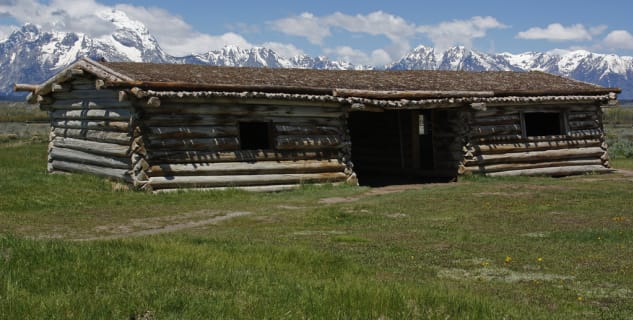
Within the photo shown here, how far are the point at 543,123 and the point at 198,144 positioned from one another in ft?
47.4

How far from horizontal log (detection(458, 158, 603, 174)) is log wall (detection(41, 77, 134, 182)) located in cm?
1110

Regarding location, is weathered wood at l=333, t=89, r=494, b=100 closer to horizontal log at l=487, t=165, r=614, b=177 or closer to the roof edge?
horizontal log at l=487, t=165, r=614, b=177

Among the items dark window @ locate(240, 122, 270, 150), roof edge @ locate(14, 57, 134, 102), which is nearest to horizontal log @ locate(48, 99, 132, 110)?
roof edge @ locate(14, 57, 134, 102)

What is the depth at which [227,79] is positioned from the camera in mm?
21406

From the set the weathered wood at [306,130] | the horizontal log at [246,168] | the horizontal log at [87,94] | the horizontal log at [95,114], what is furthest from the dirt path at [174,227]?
the horizontal log at [87,94]

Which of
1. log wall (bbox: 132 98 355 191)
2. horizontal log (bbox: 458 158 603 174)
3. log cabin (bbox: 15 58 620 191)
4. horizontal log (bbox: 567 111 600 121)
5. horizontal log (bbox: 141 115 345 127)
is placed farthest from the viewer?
horizontal log (bbox: 567 111 600 121)

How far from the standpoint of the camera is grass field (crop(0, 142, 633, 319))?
6508 millimetres

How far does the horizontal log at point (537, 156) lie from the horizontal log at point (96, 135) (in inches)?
441

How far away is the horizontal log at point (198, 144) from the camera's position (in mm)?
19547

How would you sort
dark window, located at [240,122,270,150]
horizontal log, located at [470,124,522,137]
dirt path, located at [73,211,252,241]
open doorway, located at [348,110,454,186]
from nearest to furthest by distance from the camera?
dirt path, located at [73,211,252,241]
dark window, located at [240,122,270,150]
horizontal log, located at [470,124,522,137]
open doorway, located at [348,110,454,186]

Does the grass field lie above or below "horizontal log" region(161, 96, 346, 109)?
below

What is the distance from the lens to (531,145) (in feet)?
85.7

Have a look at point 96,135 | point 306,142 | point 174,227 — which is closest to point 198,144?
point 96,135

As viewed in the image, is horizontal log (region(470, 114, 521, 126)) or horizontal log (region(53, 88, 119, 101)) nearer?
horizontal log (region(53, 88, 119, 101))
